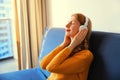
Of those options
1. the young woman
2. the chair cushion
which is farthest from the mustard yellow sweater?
the chair cushion

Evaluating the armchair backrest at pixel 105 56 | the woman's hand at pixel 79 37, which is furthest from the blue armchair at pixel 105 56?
the woman's hand at pixel 79 37

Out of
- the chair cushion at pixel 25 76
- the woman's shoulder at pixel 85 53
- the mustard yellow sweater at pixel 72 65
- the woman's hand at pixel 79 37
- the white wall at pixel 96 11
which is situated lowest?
the chair cushion at pixel 25 76

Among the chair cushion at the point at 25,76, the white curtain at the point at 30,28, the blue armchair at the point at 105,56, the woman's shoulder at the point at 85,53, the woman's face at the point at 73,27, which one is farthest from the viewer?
the white curtain at the point at 30,28

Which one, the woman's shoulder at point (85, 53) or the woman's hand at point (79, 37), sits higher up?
the woman's hand at point (79, 37)

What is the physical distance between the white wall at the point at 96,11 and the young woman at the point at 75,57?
0.26m

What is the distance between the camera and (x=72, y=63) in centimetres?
129

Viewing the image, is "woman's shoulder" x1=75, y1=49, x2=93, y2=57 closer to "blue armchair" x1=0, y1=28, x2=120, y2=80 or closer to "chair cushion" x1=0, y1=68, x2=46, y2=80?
"blue armchair" x1=0, y1=28, x2=120, y2=80

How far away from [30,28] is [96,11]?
1287mm

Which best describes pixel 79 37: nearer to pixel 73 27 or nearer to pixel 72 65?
pixel 73 27

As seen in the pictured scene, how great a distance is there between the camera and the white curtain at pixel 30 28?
265 centimetres

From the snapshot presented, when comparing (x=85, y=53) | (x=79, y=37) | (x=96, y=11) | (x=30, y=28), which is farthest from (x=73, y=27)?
(x=30, y=28)

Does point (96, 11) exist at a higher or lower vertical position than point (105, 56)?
higher

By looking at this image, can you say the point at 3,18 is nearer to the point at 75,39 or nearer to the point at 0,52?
the point at 0,52

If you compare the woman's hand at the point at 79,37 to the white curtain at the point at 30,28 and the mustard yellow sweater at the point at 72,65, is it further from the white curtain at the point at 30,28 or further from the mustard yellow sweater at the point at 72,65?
the white curtain at the point at 30,28
